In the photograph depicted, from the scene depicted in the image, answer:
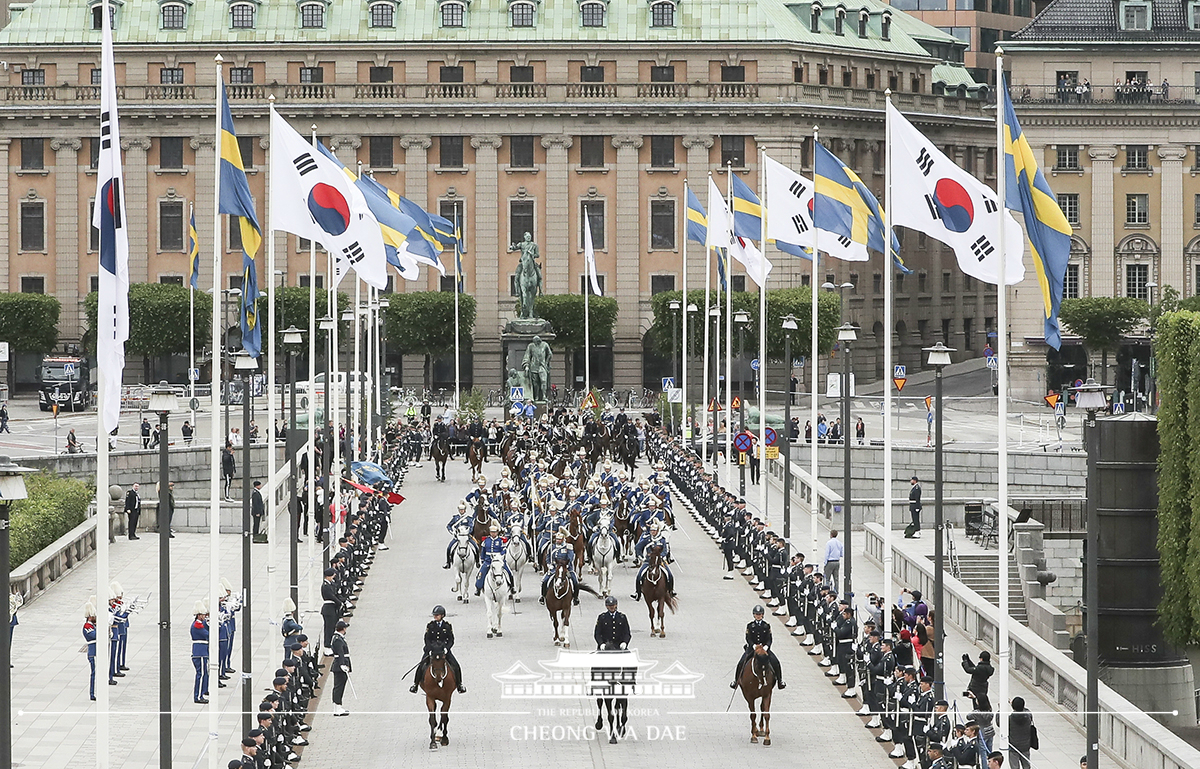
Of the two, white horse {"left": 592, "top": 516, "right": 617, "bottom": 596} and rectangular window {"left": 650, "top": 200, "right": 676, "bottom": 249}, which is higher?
rectangular window {"left": 650, "top": 200, "right": 676, "bottom": 249}

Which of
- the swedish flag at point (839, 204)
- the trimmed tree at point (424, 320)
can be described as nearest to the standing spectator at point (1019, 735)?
the swedish flag at point (839, 204)

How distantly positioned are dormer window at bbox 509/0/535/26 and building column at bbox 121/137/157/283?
20790 millimetres

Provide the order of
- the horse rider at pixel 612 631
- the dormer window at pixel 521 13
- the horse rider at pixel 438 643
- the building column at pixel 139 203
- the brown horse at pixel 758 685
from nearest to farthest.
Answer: the horse rider at pixel 438 643
the brown horse at pixel 758 685
the horse rider at pixel 612 631
the building column at pixel 139 203
the dormer window at pixel 521 13

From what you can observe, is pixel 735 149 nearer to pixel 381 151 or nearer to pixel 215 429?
pixel 381 151

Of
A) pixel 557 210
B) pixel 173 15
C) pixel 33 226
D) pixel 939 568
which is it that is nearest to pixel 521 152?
pixel 557 210

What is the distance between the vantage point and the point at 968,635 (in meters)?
41.6

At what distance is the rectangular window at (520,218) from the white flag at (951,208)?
8288cm

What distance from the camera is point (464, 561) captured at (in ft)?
142

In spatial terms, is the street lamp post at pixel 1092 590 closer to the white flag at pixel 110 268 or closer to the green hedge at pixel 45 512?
the white flag at pixel 110 268

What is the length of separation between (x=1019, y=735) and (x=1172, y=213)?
90.7m

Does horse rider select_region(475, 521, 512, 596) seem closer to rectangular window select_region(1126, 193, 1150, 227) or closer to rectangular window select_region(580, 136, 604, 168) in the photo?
rectangular window select_region(580, 136, 604, 168)

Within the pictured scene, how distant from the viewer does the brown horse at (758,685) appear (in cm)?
3100

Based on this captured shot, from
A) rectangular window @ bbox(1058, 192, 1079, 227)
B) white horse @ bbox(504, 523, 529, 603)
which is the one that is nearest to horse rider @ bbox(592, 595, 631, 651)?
white horse @ bbox(504, 523, 529, 603)

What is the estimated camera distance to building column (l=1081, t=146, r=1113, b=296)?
114188 millimetres
